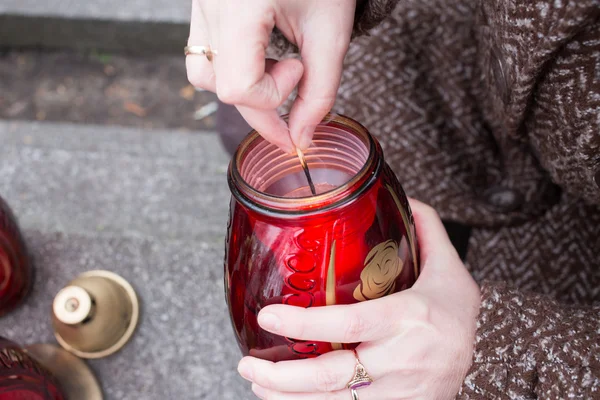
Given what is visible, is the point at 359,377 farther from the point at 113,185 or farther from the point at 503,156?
the point at 113,185

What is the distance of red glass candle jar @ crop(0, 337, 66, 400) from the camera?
0.62 metres

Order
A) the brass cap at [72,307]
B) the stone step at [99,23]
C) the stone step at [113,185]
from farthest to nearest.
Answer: the stone step at [99,23] → the stone step at [113,185] → the brass cap at [72,307]

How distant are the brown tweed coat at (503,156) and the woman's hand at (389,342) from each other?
0.03 metres

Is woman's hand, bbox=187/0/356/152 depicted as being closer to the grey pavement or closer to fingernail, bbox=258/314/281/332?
fingernail, bbox=258/314/281/332

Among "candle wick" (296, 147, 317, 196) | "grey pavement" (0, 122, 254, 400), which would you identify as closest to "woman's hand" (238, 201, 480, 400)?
"candle wick" (296, 147, 317, 196)

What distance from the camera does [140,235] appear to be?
914mm

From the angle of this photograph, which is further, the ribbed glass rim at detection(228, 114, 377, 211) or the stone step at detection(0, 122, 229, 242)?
the stone step at detection(0, 122, 229, 242)

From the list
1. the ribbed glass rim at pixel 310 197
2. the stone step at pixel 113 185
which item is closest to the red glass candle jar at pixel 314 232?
the ribbed glass rim at pixel 310 197

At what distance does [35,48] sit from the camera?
198cm

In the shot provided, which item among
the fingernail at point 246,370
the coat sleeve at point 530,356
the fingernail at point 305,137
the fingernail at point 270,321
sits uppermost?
the fingernail at point 305,137

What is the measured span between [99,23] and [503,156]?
1.30 metres

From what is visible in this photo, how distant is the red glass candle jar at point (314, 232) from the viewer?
0.50 m

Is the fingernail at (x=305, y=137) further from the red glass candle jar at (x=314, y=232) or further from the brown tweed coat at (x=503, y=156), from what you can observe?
the brown tweed coat at (x=503, y=156)

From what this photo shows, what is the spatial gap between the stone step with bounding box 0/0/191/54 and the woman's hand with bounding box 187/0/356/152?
1188 millimetres
